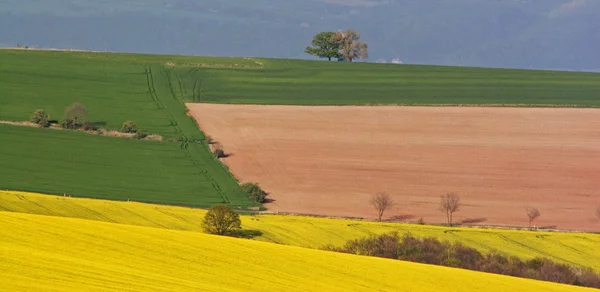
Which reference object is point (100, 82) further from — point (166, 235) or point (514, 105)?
point (166, 235)

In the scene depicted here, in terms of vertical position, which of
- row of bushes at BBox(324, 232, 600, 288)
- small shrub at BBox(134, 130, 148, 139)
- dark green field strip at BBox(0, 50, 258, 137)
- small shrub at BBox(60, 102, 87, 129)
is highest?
dark green field strip at BBox(0, 50, 258, 137)

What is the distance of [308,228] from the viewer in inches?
1734

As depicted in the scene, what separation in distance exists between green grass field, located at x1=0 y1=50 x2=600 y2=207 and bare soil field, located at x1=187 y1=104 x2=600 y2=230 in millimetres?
3134

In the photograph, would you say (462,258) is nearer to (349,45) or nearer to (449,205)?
(449,205)

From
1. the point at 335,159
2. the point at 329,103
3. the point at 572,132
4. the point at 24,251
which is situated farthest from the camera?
the point at 329,103

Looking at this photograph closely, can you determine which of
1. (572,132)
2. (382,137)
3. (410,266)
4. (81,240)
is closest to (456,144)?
(382,137)

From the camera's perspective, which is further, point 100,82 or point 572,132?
point 100,82

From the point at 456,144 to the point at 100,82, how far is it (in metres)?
32.1

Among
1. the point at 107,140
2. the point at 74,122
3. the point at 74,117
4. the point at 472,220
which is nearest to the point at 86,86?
the point at 74,117

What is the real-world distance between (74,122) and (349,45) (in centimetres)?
6153

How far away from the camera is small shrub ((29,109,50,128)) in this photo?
249 feet

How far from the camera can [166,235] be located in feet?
100.0

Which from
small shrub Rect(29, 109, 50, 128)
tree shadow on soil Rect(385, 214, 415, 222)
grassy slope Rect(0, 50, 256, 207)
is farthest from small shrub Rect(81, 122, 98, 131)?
tree shadow on soil Rect(385, 214, 415, 222)

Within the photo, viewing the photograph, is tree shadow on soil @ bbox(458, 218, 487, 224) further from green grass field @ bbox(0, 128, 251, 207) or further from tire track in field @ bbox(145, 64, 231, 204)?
tire track in field @ bbox(145, 64, 231, 204)
